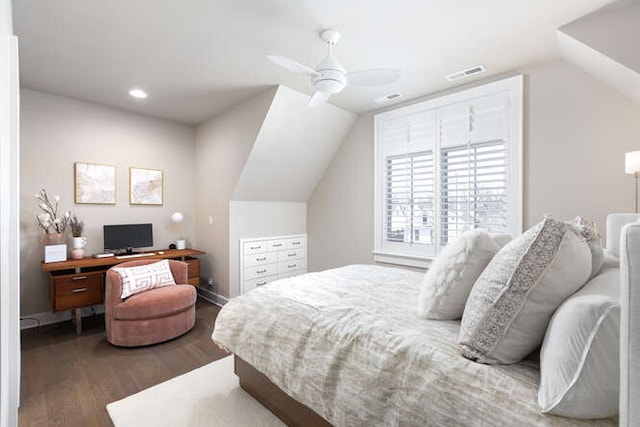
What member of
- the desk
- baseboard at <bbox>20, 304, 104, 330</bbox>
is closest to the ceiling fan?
the desk

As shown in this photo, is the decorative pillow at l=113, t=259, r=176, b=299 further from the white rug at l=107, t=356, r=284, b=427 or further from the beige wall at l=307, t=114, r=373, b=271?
the beige wall at l=307, t=114, r=373, b=271

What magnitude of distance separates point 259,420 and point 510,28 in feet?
10.6

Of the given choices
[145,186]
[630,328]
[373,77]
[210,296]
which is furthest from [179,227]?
[630,328]

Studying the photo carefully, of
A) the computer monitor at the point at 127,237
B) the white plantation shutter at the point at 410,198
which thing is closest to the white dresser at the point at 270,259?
the computer monitor at the point at 127,237

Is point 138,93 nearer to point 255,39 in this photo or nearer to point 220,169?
point 220,169

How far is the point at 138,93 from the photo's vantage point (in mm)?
3367

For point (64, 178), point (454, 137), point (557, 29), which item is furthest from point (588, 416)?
point (64, 178)

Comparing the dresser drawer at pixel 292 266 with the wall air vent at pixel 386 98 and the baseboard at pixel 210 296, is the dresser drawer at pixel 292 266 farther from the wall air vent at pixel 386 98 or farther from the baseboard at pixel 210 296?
the wall air vent at pixel 386 98

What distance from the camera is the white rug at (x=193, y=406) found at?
1.80 meters

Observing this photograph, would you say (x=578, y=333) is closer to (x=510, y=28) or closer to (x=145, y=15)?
(x=510, y=28)

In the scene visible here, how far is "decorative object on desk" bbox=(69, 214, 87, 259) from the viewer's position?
3.36 m

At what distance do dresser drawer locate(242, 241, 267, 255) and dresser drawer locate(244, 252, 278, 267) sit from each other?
0.19ft

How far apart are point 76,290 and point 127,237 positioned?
2.93 feet

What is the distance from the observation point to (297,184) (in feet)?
14.7
